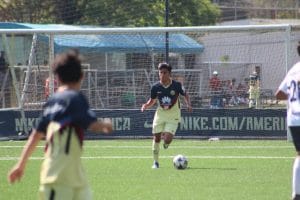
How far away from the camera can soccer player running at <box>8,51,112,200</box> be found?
22.5ft

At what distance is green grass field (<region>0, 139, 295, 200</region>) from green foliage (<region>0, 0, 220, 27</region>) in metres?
15.9

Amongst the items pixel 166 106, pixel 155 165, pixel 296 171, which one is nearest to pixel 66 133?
pixel 296 171

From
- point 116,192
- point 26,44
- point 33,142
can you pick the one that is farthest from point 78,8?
point 33,142

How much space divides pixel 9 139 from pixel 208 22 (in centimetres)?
2318

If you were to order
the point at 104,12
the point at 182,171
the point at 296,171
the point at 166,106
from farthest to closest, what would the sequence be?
1. the point at 104,12
2. the point at 166,106
3. the point at 182,171
4. the point at 296,171

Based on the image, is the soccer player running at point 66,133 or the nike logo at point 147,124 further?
the nike logo at point 147,124

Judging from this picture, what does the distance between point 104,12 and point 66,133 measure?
3054 cm

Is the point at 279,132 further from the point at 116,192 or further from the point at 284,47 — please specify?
the point at 116,192

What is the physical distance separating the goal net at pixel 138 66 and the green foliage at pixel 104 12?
40.1 feet

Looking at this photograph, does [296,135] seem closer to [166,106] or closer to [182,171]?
[182,171]

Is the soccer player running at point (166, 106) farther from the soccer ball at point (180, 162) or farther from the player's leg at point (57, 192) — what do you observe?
the player's leg at point (57, 192)

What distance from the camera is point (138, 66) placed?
23250mm

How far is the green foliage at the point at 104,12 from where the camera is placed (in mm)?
36375

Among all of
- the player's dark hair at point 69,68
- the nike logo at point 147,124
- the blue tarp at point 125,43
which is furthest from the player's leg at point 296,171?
the blue tarp at point 125,43
